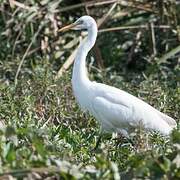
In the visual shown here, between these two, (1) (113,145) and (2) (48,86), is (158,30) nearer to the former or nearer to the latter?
(2) (48,86)

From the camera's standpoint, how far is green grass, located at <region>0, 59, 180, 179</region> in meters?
5.30

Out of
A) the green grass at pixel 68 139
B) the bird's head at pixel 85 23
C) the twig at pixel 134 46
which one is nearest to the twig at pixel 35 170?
the green grass at pixel 68 139

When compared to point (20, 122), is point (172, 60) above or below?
below

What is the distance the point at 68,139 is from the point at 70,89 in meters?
1.82

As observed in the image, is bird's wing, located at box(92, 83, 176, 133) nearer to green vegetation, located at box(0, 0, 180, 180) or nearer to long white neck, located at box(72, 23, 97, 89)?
long white neck, located at box(72, 23, 97, 89)

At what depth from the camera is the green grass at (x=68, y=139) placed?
17.4 feet

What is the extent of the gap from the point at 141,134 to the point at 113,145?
4.92ft

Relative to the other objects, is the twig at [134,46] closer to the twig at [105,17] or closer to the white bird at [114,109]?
the twig at [105,17]

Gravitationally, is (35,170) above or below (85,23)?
below

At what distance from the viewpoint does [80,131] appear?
820 cm

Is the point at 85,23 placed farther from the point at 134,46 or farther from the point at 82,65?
the point at 134,46

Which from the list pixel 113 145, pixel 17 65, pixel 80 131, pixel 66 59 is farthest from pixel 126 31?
pixel 113 145

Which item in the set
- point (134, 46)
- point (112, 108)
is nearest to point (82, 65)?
point (112, 108)

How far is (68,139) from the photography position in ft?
Result: 25.0
